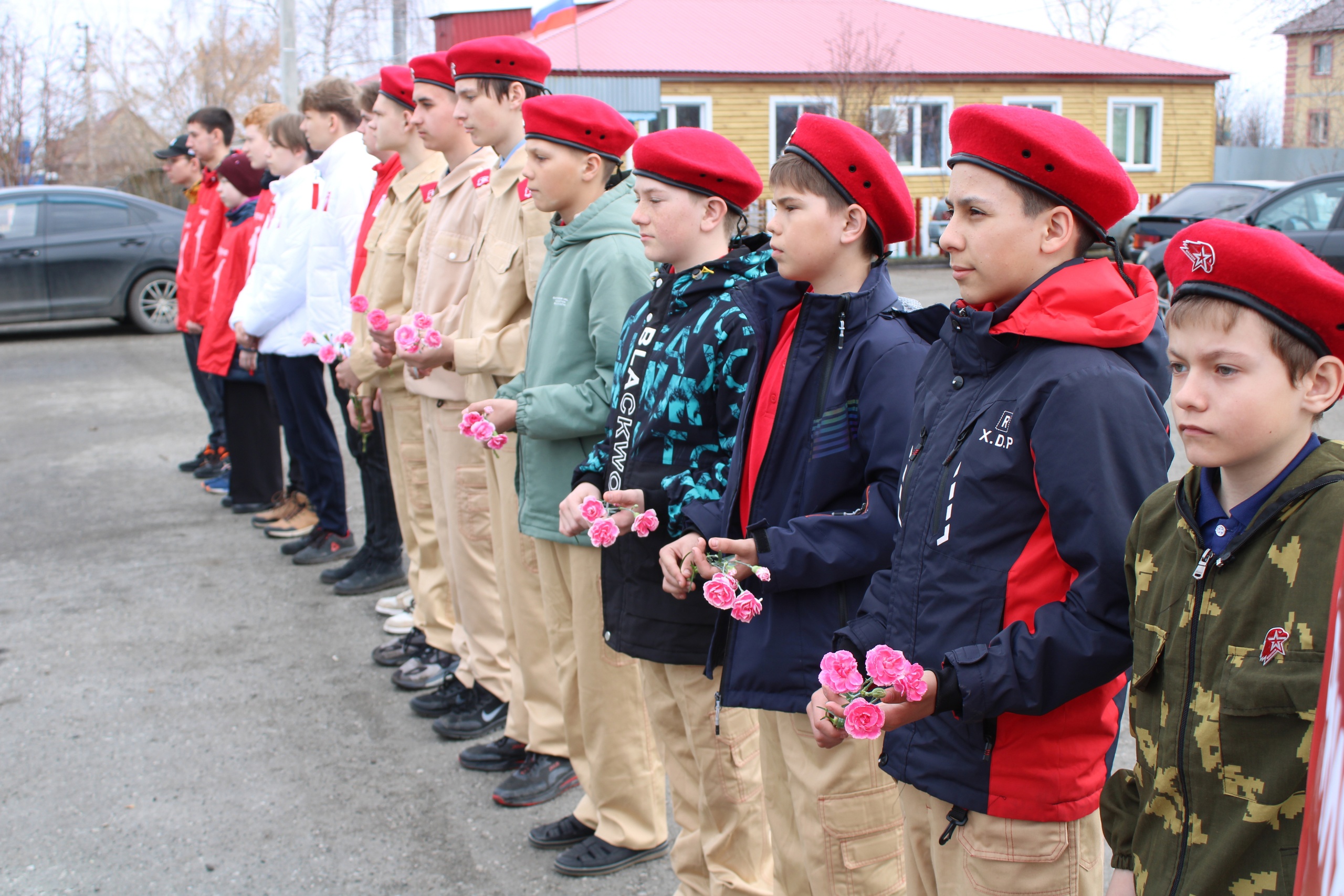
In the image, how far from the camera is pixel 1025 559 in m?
1.91

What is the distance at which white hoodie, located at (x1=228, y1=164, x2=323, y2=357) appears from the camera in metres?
6.46

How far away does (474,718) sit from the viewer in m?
4.54

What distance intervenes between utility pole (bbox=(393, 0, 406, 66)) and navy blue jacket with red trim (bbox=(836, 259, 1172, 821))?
24.1 m

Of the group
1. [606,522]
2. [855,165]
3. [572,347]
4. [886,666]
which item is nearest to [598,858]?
[606,522]

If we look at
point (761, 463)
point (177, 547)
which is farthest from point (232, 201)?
point (761, 463)

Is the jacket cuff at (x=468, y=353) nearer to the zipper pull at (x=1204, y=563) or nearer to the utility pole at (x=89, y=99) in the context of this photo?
the zipper pull at (x=1204, y=563)

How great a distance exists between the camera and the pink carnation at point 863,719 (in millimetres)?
1729

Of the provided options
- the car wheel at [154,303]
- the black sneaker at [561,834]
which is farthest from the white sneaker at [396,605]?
the car wheel at [154,303]

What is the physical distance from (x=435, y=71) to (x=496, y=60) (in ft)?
1.71

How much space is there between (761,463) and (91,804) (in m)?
2.93

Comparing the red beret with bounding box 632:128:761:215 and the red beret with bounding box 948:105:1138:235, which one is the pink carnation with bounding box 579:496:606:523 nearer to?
the red beret with bounding box 632:128:761:215

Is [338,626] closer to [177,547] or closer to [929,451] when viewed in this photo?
[177,547]

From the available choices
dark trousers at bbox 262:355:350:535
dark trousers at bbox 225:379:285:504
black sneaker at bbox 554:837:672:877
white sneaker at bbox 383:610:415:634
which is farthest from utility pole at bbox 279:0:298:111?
black sneaker at bbox 554:837:672:877

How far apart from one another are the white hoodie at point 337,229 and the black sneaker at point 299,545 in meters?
1.27
